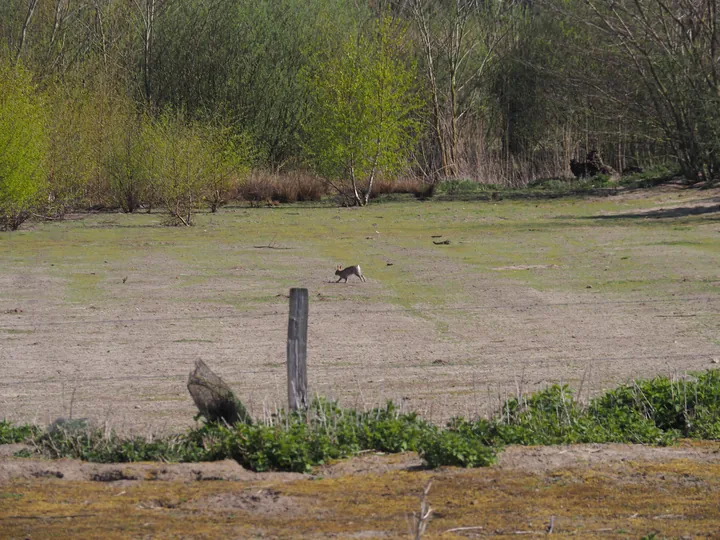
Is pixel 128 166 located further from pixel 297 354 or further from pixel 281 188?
pixel 297 354

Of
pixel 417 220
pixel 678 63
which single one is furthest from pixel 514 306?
pixel 678 63

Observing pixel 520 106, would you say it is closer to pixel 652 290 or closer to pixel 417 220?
pixel 417 220

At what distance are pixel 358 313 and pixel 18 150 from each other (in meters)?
13.9

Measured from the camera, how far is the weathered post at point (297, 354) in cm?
738

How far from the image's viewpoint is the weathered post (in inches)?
291

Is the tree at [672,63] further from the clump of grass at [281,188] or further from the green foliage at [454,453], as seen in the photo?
the green foliage at [454,453]

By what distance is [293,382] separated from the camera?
7.39 m

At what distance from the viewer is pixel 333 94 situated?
115 feet

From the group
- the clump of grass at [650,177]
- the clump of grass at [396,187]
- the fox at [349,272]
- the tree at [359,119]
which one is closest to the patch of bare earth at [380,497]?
the fox at [349,272]

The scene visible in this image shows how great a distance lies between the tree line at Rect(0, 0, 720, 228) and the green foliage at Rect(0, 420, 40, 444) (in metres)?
18.3

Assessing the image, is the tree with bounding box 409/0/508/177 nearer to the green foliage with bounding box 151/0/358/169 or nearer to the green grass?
the green foliage with bounding box 151/0/358/169

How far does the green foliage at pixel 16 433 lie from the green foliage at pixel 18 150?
60.0 ft

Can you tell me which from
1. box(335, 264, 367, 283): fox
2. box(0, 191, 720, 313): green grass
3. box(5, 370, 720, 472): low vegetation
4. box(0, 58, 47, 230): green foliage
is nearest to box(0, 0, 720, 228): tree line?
box(0, 58, 47, 230): green foliage

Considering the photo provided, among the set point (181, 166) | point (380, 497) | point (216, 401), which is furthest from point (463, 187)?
point (380, 497)
